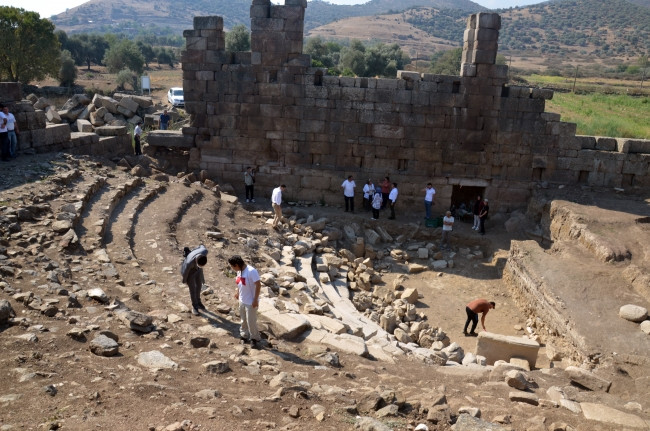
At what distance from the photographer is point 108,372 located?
5219 mm

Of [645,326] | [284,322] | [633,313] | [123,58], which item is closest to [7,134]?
[284,322]

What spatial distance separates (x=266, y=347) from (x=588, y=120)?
72.0ft

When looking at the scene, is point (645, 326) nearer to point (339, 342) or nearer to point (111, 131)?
point (339, 342)

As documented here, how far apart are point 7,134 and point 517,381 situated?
11.7 meters

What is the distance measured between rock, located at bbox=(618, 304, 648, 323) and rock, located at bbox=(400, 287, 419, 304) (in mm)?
3918

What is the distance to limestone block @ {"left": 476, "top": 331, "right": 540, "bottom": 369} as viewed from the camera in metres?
8.40

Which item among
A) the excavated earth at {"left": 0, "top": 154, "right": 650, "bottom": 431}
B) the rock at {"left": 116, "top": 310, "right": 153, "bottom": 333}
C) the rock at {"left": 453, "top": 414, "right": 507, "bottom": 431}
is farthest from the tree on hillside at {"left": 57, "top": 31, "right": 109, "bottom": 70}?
the rock at {"left": 453, "top": 414, "right": 507, "bottom": 431}

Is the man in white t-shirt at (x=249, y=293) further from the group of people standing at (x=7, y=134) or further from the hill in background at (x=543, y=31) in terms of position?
the hill in background at (x=543, y=31)

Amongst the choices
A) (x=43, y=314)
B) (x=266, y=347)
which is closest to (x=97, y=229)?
(x=43, y=314)

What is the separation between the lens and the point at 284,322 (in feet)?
25.5

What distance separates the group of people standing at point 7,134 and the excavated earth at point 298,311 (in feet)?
1.46

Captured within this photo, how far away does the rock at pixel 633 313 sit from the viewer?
8.51m

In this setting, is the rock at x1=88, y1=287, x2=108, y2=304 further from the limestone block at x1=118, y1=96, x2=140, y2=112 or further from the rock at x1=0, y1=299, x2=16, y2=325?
the limestone block at x1=118, y1=96, x2=140, y2=112

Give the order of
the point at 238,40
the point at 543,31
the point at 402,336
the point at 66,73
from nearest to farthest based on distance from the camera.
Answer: the point at 402,336, the point at 238,40, the point at 66,73, the point at 543,31
